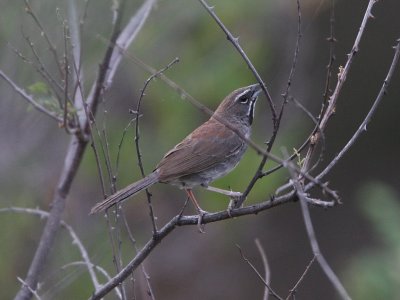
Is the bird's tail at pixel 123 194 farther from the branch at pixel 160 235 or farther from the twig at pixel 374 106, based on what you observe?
the twig at pixel 374 106

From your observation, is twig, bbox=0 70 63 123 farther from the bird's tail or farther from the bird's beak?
the bird's beak

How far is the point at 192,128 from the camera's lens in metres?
9.37

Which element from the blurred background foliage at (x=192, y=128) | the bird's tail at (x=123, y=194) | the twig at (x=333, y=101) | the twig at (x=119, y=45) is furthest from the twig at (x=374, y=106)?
the twig at (x=119, y=45)

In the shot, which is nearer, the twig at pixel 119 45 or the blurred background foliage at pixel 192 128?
the twig at pixel 119 45

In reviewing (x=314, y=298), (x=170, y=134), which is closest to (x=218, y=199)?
(x=170, y=134)

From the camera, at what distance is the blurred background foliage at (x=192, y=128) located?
6719 millimetres

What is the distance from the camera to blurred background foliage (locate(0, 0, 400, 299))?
22.0 feet

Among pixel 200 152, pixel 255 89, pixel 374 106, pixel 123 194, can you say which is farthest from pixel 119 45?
pixel 374 106

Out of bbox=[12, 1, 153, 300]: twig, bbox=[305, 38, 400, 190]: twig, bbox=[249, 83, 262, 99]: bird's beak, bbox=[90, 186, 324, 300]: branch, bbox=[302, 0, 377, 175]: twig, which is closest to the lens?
bbox=[305, 38, 400, 190]: twig

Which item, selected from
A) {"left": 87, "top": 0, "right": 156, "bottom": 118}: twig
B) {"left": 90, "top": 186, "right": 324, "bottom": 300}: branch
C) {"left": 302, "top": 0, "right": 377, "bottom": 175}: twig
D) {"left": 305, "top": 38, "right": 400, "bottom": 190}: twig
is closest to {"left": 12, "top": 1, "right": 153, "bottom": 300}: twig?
{"left": 87, "top": 0, "right": 156, "bottom": 118}: twig

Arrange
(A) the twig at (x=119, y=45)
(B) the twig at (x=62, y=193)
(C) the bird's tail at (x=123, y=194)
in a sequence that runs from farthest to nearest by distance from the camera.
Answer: (A) the twig at (x=119, y=45) → (B) the twig at (x=62, y=193) → (C) the bird's tail at (x=123, y=194)

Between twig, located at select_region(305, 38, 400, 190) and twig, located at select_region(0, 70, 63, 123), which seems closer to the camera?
twig, located at select_region(305, 38, 400, 190)

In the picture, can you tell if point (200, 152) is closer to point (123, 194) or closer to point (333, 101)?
point (123, 194)

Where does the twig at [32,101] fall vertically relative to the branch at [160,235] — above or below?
above
